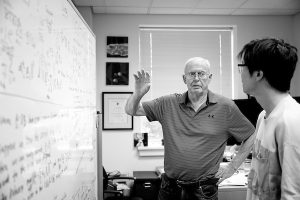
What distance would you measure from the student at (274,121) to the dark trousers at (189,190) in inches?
28.4

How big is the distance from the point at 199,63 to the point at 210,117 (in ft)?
1.26

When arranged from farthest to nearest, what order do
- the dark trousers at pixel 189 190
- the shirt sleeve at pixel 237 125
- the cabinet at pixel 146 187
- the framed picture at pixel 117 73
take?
the framed picture at pixel 117 73 → the cabinet at pixel 146 187 → the shirt sleeve at pixel 237 125 → the dark trousers at pixel 189 190

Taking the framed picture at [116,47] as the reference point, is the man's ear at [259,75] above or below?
below

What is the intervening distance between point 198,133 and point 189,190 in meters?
0.36

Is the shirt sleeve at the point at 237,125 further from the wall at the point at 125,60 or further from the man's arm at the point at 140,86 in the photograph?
the wall at the point at 125,60

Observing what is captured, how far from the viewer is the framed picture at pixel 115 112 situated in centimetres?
396

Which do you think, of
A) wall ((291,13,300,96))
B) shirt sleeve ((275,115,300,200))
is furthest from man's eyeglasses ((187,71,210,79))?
wall ((291,13,300,96))

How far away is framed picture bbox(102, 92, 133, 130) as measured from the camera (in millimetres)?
3961

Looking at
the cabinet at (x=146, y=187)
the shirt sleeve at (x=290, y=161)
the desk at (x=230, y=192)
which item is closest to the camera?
the shirt sleeve at (x=290, y=161)

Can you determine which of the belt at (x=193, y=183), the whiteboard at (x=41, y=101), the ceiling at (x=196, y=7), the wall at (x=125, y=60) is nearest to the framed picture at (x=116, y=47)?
the wall at (x=125, y=60)

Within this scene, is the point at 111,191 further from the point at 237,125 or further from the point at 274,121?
the point at 274,121

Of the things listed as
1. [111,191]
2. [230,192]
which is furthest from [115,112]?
[230,192]

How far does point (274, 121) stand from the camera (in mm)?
1107

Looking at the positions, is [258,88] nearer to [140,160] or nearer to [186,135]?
[186,135]
